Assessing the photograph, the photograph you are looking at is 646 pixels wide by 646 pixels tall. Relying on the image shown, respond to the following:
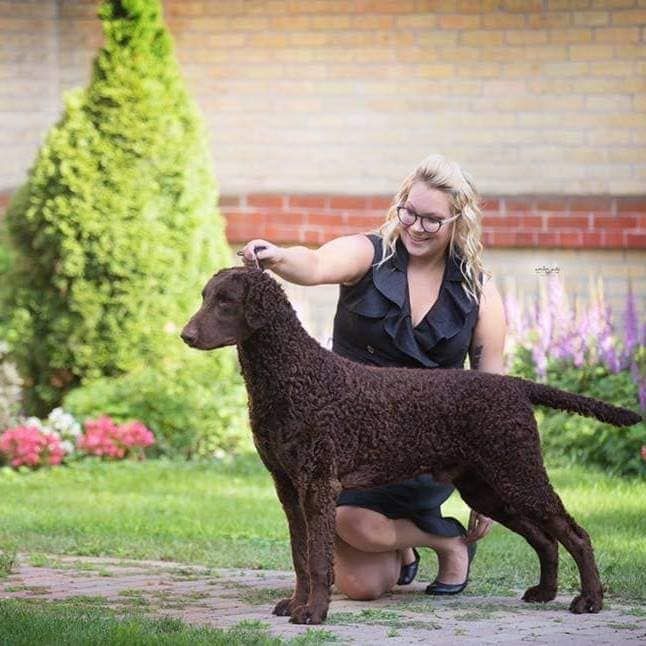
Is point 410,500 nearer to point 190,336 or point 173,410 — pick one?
point 190,336

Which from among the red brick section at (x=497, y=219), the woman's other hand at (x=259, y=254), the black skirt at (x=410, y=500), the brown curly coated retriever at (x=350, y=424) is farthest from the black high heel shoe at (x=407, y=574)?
the red brick section at (x=497, y=219)

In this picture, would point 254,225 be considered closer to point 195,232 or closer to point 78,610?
point 195,232

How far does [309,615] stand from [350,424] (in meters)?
0.65

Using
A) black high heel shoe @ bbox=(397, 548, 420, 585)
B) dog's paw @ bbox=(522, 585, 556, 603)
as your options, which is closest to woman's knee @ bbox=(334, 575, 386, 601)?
black high heel shoe @ bbox=(397, 548, 420, 585)

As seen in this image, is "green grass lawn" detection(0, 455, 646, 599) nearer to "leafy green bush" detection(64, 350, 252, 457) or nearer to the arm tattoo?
"leafy green bush" detection(64, 350, 252, 457)

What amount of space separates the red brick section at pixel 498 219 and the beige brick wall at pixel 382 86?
0.15m

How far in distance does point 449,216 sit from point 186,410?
16.0 feet

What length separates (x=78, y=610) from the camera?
5504mm

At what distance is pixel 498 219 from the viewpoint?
1187 centimetres

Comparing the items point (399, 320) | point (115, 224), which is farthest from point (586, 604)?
point (115, 224)

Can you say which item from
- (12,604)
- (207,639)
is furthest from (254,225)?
(207,639)

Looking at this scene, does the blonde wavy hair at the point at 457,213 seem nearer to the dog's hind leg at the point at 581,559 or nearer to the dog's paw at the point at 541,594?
the dog's hind leg at the point at 581,559

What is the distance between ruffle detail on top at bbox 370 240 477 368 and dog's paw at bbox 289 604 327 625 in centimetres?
117

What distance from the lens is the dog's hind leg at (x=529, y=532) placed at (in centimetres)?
577
